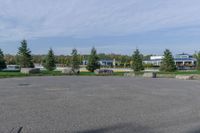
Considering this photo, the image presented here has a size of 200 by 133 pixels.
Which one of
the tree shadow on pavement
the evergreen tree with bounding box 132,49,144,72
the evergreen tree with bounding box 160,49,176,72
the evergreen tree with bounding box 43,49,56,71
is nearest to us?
the tree shadow on pavement

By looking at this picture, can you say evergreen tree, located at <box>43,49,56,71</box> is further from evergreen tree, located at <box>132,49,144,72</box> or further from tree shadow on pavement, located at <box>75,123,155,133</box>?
tree shadow on pavement, located at <box>75,123,155,133</box>

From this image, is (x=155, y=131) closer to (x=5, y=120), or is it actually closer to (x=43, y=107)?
(x=5, y=120)

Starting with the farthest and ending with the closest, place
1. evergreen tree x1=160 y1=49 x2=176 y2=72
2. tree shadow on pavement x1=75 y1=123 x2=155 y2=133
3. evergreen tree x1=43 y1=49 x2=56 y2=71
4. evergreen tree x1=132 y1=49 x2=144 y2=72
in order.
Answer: evergreen tree x1=43 y1=49 x2=56 y2=71
evergreen tree x1=132 y1=49 x2=144 y2=72
evergreen tree x1=160 y1=49 x2=176 y2=72
tree shadow on pavement x1=75 y1=123 x2=155 y2=133

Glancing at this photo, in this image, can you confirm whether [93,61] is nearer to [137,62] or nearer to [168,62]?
[137,62]

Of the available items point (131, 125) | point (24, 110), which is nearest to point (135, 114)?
point (131, 125)

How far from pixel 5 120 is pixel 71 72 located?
119 ft

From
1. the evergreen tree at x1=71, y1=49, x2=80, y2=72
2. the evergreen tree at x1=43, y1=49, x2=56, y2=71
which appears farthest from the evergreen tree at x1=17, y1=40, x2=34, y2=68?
the evergreen tree at x1=71, y1=49, x2=80, y2=72

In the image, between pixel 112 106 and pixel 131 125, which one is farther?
pixel 112 106

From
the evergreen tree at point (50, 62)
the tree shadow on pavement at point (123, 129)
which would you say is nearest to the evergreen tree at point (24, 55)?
the evergreen tree at point (50, 62)

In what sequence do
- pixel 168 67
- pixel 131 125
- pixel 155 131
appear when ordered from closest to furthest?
pixel 155 131 < pixel 131 125 < pixel 168 67

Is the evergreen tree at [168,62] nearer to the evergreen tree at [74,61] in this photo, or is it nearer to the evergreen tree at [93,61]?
the evergreen tree at [93,61]

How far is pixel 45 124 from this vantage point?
7527 mm

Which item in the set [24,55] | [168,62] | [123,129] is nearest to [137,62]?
[168,62]

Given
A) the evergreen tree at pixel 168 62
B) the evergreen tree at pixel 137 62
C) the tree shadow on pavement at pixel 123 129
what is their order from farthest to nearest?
the evergreen tree at pixel 137 62 < the evergreen tree at pixel 168 62 < the tree shadow on pavement at pixel 123 129
